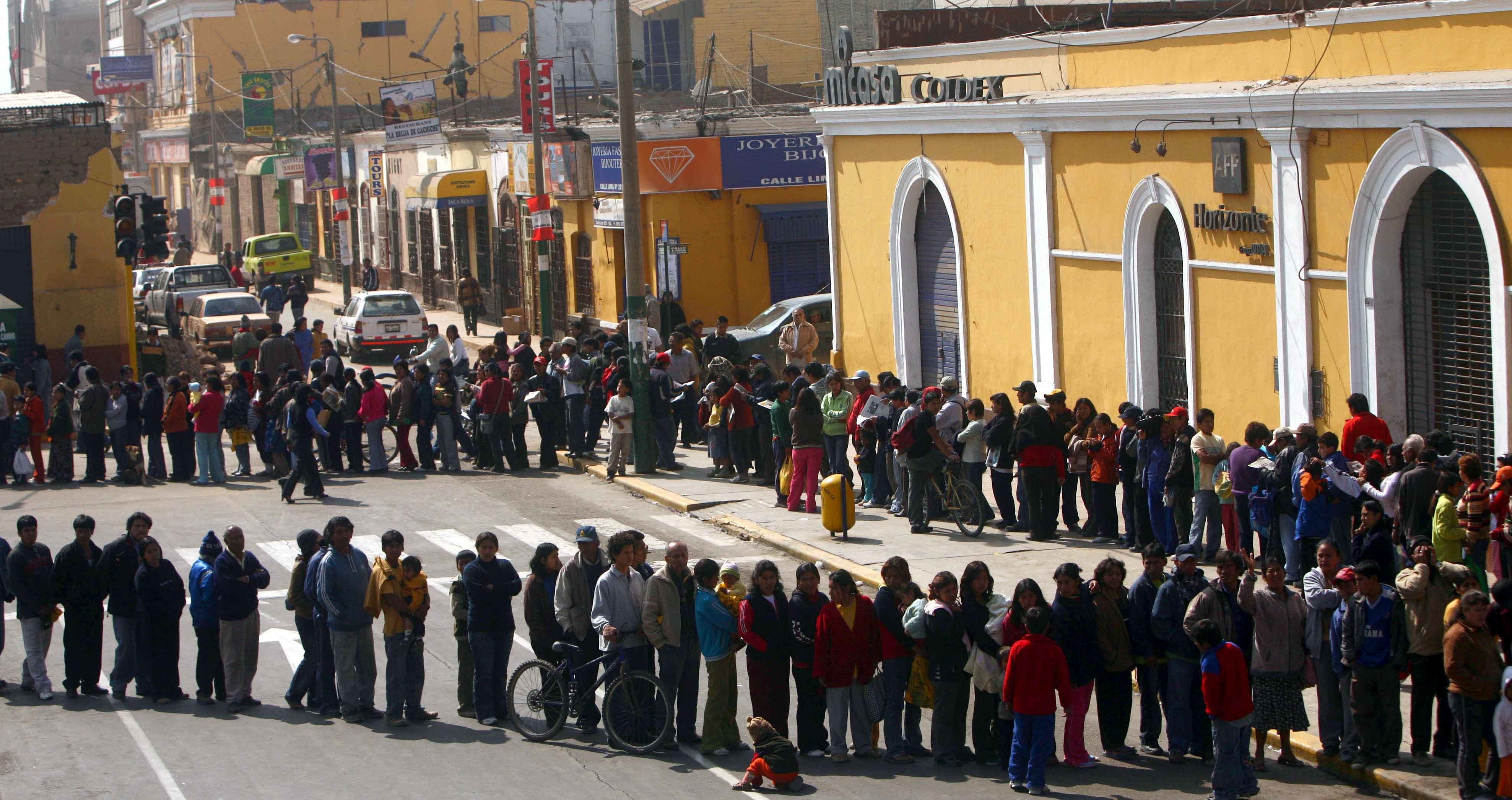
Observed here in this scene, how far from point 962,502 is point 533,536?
4710 millimetres

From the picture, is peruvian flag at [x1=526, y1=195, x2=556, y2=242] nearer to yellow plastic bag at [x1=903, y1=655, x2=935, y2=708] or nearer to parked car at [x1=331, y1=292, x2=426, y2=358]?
parked car at [x1=331, y1=292, x2=426, y2=358]

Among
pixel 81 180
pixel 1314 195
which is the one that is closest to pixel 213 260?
pixel 81 180

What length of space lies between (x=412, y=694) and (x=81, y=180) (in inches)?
961

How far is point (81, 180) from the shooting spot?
32875mm

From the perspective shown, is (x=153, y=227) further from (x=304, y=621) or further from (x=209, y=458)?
(x=304, y=621)

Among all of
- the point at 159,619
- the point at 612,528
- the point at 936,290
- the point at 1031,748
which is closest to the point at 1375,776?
the point at 1031,748

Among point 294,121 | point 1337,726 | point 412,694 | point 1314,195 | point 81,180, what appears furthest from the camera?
point 294,121

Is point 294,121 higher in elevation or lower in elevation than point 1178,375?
higher

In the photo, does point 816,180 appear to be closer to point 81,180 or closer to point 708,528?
point 81,180

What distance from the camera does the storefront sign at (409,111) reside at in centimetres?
4544

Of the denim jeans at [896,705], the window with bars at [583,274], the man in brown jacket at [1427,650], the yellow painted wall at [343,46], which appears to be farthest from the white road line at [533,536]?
the yellow painted wall at [343,46]

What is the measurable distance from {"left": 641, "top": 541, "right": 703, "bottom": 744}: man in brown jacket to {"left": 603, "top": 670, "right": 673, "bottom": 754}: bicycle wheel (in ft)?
0.33

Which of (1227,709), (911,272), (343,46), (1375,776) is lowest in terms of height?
(1375,776)

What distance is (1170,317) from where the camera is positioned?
1945 centimetres
